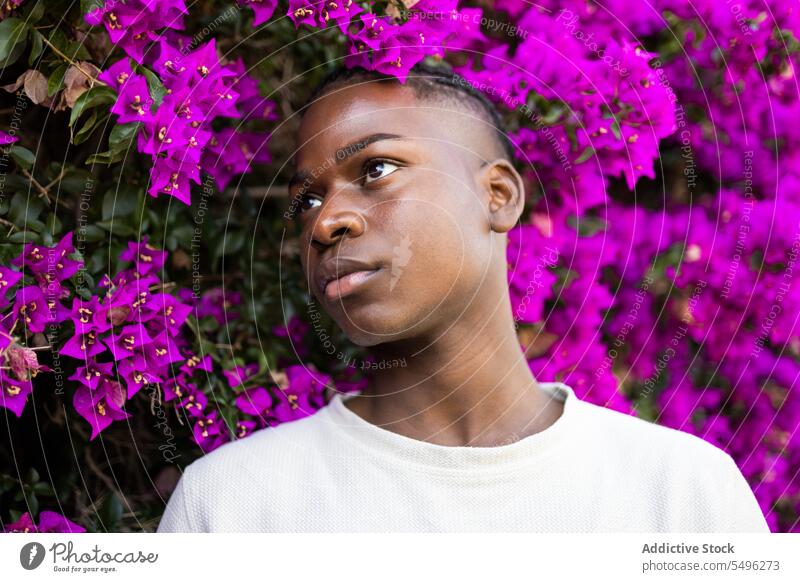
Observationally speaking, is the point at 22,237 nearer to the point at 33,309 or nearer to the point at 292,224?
the point at 33,309

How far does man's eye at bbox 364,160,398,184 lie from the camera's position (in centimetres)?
125

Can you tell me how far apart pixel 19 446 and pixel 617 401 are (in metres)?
1.17

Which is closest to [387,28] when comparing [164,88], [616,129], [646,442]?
[164,88]

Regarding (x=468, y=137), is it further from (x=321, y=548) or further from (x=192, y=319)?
(x=321, y=548)

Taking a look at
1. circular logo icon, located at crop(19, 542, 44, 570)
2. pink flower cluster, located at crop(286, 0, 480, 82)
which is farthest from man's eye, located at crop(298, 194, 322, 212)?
circular logo icon, located at crop(19, 542, 44, 570)

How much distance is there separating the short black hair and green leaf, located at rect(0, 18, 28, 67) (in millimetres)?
441

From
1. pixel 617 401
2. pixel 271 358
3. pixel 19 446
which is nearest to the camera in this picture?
pixel 19 446

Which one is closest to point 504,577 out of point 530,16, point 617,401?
point 617,401

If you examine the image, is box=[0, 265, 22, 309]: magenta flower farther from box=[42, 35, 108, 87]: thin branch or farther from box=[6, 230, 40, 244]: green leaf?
box=[42, 35, 108, 87]: thin branch

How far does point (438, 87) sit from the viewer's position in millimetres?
1322

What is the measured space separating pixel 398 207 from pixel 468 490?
1.49 feet

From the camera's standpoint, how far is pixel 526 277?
1.64 m

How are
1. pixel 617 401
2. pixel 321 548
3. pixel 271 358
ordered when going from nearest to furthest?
pixel 321 548 < pixel 271 358 < pixel 617 401

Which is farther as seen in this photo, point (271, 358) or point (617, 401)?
point (617, 401)
